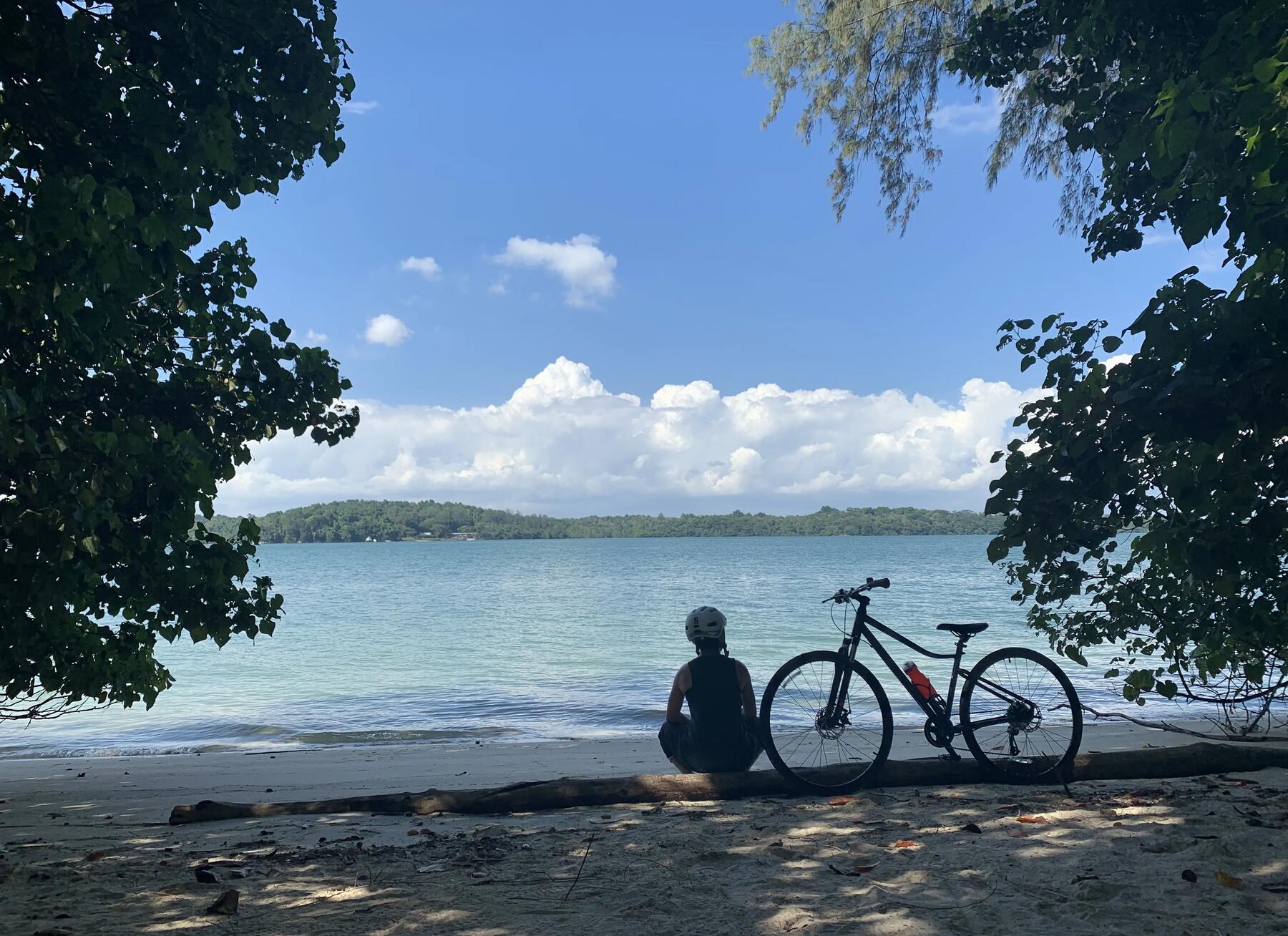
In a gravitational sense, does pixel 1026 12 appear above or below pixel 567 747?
above

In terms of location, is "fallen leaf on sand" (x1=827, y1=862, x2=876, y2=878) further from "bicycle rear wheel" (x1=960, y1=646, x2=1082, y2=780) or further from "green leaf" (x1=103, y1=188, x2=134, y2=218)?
"green leaf" (x1=103, y1=188, x2=134, y2=218)

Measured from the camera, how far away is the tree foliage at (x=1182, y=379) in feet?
12.4

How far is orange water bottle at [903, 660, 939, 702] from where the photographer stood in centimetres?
570

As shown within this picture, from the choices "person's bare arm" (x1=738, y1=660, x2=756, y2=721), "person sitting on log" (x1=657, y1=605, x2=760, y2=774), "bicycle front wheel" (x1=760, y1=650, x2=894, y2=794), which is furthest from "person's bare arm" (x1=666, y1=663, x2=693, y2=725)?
"bicycle front wheel" (x1=760, y1=650, x2=894, y2=794)

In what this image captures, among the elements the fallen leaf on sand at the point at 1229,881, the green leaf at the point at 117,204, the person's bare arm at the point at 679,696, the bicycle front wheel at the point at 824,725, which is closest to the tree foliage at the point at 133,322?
the green leaf at the point at 117,204

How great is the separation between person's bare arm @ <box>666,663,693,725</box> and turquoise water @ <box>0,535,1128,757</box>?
5.41 ft

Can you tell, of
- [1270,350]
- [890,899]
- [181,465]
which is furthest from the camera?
[181,465]

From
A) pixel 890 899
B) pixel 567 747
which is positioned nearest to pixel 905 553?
pixel 567 747

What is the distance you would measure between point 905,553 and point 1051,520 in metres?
103

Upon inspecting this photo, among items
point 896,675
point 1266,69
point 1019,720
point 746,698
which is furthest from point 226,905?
point 1266,69

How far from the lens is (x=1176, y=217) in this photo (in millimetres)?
5379

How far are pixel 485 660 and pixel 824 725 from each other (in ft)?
58.2

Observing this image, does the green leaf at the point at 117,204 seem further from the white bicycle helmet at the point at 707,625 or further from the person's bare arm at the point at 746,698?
the person's bare arm at the point at 746,698

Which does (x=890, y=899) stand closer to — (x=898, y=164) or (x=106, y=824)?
(x=106, y=824)
